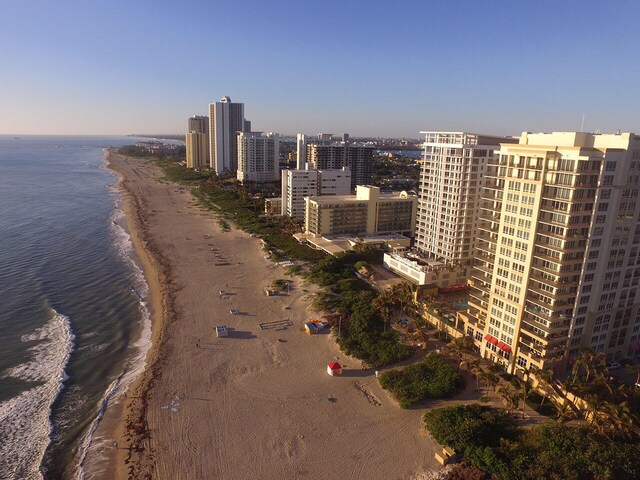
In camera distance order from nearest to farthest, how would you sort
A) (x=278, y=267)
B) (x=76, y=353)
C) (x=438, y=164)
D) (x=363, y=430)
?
(x=363, y=430)
(x=76, y=353)
(x=438, y=164)
(x=278, y=267)

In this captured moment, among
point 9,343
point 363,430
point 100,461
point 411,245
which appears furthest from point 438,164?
point 9,343

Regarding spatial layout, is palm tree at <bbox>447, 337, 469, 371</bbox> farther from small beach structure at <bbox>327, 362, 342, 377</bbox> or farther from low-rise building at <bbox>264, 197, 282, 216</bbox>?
low-rise building at <bbox>264, 197, 282, 216</bbox>

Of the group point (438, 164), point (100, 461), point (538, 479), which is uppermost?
point (438, 164)

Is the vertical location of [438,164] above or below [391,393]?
above

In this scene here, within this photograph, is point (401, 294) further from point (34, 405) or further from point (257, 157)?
point (257, 157)

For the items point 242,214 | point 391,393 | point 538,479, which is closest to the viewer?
point 538,479

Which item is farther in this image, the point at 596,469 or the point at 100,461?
the point at 100,461

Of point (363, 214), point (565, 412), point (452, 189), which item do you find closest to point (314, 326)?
point (565, 412)

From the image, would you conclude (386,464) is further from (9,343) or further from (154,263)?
(154,263)
